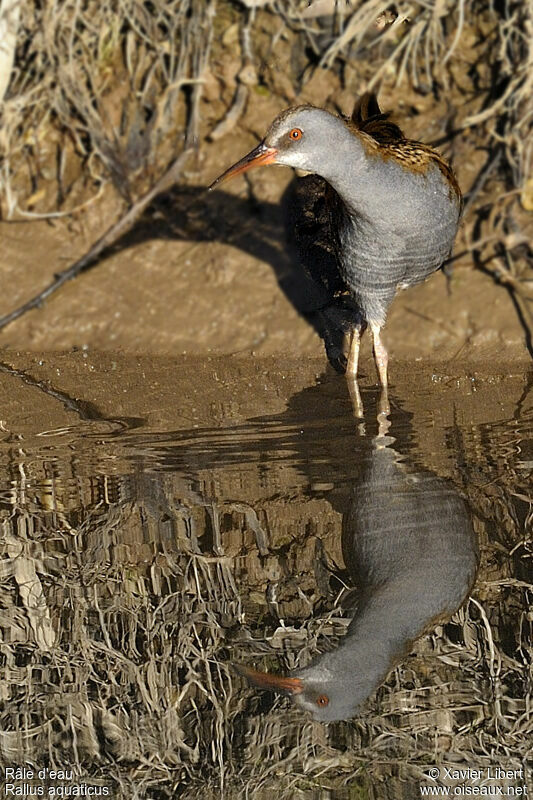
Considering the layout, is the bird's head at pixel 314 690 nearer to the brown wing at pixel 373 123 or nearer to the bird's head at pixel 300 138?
the bird's head at pixel 300 138

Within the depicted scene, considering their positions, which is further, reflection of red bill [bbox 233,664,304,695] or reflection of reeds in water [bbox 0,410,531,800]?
reflection of red bill [bbox 233,664,304,695]

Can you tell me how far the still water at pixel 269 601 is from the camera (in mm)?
2846

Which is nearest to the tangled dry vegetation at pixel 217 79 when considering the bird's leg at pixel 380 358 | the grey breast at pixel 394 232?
the bird's leg at pixel 380 358

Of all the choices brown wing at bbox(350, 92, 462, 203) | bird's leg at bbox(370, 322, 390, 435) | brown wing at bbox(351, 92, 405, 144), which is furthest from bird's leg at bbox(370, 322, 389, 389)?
brown wing at bbox(351, 92, 405, 144)

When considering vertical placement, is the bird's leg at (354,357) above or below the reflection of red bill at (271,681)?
above

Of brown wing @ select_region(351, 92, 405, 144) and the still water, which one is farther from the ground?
brown wing @ select_region(351, 92, 405, 144)

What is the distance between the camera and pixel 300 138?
14.7ft

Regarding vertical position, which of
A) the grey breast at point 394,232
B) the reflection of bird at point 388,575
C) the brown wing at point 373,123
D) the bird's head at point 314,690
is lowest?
the bird's head at point 314,690

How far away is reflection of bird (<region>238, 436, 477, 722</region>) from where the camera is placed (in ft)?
10.2

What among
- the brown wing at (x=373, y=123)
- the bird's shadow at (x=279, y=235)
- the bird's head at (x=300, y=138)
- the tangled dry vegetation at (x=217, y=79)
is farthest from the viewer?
the tangled dry vegetation at (x=217, y=79)

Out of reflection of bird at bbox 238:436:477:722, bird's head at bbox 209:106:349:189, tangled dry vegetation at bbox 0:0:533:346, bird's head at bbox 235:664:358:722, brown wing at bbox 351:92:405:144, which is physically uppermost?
tangled dry vegetation at bbox 0:0:533:346

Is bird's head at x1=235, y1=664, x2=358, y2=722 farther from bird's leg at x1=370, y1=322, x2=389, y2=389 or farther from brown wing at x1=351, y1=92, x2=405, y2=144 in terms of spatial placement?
brown wing at x1=351, y1=92, x2=405, y2=144

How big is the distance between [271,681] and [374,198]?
2.18 m

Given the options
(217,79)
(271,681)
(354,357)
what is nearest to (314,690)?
(271,681)
